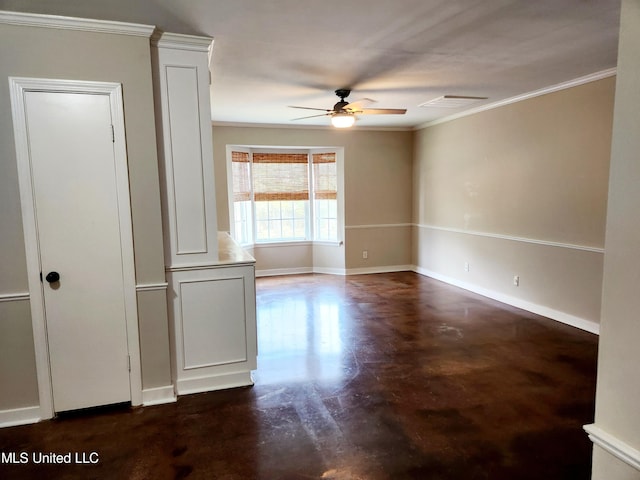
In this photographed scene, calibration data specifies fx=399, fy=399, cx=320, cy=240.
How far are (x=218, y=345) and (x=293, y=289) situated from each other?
3.17 metres

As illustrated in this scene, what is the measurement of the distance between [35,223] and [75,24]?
1.27 meters

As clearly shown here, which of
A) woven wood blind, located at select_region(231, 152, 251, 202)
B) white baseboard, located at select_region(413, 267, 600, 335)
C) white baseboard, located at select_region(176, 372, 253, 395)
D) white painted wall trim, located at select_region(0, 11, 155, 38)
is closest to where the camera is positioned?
white painted wall trim, located at select_region(0, 11, 155, 38)

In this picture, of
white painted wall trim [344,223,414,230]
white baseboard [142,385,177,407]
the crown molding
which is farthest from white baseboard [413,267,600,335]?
the crown molding

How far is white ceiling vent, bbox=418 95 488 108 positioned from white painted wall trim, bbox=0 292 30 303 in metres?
4.52

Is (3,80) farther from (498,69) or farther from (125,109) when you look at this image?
(498,69)

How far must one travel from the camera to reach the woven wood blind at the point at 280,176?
7.14 meters

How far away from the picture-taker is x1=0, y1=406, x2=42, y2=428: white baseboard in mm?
2613

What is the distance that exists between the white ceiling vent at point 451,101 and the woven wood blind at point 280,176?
9.01ft

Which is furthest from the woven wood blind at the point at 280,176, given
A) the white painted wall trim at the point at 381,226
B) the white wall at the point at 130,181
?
the white wall at the point at 130,181

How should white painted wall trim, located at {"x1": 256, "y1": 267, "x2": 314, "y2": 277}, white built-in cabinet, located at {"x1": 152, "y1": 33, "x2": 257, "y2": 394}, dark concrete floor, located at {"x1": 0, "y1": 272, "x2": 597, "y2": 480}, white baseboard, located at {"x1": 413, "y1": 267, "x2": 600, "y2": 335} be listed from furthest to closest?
white painted wall trim, located at {"x1": 256, "y1": 267, "x2": 314, "y2": 277}
white baseboard, located at {"x1": 413, "y1": 267, "x2": 600, "y2": 335}
white built-in cabinet, located at {"x1": 152, "y1": 33, "x2": 257, "y2": 394}
dark concrete floor, located at {"x1": 0, "y1": 272, "x2": 597, "y2": 480}

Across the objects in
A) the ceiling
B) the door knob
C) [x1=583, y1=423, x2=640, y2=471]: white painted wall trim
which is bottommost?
[x1=583, y1=423, x2=640, y2=471]: white painted wall trim

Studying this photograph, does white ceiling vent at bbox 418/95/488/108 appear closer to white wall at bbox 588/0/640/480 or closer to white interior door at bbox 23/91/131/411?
white interior door at bbox 23/91/131/411

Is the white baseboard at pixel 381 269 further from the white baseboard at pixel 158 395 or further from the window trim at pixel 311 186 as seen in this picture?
the white baseboard at pixel 158 395

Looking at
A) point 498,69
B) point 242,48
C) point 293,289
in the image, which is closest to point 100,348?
point 242,48
